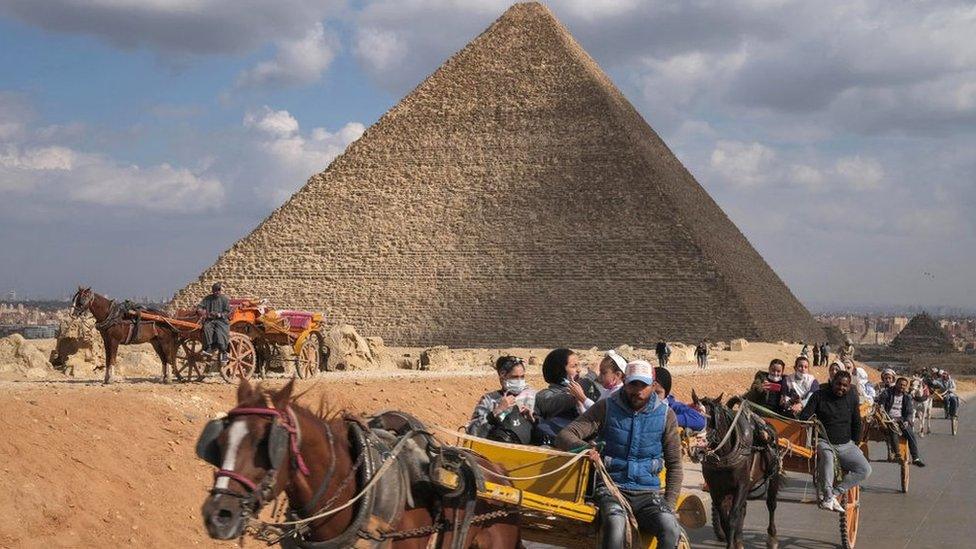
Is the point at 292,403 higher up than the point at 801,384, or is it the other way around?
the point at 801,384

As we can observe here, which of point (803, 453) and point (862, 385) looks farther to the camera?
point (862, 385)

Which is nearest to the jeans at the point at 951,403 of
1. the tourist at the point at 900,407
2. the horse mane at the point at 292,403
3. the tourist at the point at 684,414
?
the tourist at the point at 900,407

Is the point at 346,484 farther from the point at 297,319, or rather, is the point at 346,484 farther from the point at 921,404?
the point at 921,404

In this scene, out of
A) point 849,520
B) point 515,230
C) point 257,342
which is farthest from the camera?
point 515,230

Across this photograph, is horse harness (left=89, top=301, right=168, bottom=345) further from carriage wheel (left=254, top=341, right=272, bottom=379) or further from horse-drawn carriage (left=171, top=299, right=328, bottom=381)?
carriage wheel (left=254, top=341, right=272, bottom=379)

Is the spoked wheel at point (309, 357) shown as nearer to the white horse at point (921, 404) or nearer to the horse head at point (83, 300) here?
the horse head at point (83, 300)

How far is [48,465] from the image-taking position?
25.4 feet

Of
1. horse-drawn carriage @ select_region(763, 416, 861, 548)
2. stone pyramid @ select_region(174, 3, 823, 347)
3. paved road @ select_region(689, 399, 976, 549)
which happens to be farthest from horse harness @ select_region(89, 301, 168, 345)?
stone pyramid @ select_region(174, 3, 823, 347)

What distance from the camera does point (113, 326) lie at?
14141 millimetres

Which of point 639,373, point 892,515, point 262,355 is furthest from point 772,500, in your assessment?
point 262,355

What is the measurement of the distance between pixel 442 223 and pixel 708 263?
1900cm

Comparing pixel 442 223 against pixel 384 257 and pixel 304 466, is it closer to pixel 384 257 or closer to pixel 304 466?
pixel 384 257

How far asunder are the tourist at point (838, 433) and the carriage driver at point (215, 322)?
7.76m

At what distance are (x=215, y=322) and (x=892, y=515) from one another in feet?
26.4
